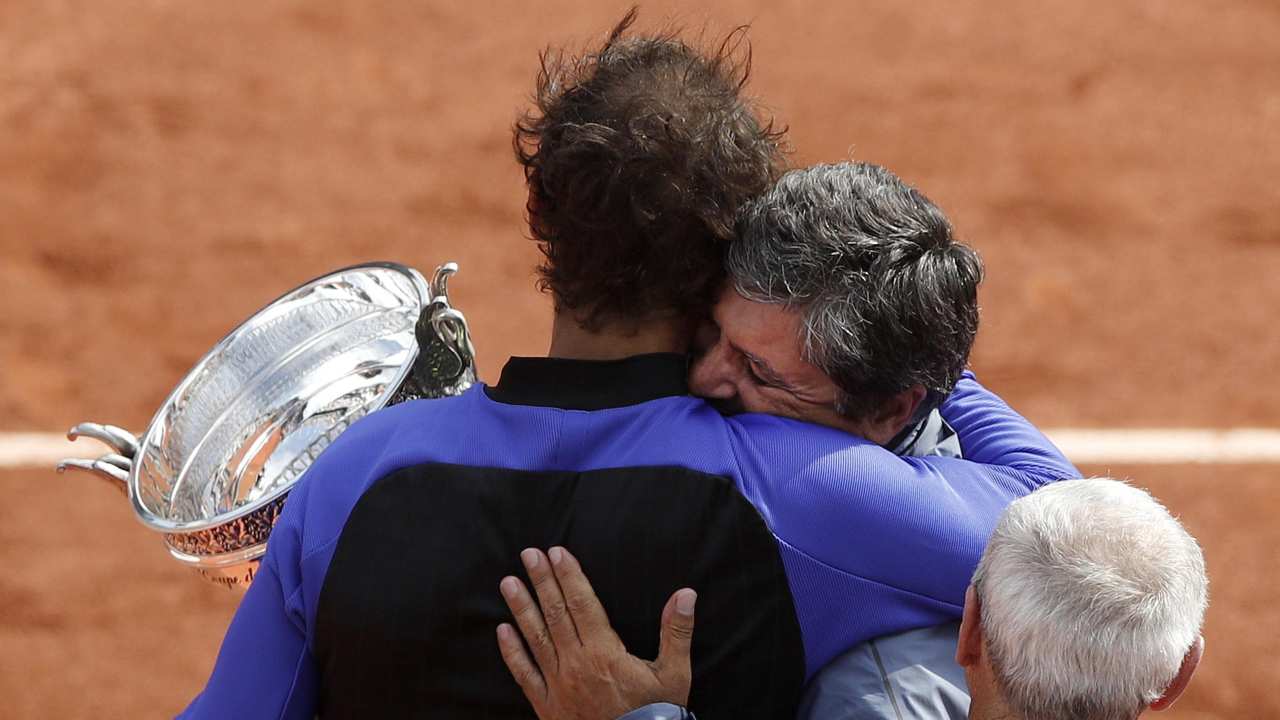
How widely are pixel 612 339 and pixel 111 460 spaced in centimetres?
128

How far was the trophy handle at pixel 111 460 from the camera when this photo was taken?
2811 millimetres

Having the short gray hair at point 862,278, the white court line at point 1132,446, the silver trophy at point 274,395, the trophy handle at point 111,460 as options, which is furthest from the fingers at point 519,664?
the white court line at point 1132,446

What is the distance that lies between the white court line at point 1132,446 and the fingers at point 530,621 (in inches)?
183

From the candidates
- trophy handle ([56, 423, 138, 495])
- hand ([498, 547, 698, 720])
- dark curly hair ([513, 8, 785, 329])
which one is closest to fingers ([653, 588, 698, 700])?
hand ([498, 547, 698, 720])

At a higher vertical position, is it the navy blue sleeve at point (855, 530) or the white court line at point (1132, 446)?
the navy blue sleeve at point (855, 530)

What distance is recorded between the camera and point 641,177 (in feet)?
6.66

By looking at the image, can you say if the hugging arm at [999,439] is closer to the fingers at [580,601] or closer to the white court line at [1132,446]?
the fingers at [580,601]

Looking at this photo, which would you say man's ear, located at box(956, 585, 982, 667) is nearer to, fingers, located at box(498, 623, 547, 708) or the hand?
the hand

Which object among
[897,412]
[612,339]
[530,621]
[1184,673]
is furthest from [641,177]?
[1184,673]

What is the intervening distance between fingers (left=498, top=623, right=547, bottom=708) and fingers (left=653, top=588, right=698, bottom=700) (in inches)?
6.6

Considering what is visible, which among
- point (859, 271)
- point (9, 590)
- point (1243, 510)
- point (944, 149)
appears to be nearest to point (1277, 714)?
point (1243, 510)

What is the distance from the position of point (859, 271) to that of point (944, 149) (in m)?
6.14

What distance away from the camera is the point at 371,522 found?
205 centimetres

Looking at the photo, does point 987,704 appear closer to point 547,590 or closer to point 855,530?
point 855,530
